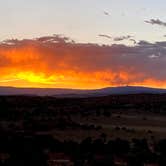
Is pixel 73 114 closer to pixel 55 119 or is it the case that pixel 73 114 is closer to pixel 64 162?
pixel 55 119

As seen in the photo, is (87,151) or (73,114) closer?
(87,151)

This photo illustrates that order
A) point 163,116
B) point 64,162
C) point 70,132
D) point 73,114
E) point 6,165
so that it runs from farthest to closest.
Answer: point 163,116, point 73,114, point 70,132, point 64,162, point 6,165

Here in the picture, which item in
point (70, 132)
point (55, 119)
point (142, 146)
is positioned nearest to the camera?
point (142, 146)

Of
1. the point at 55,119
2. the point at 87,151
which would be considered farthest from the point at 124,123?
the point at 87,151

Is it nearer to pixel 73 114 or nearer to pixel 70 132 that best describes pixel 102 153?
pixel 70 132

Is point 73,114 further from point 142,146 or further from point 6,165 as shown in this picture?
point 6,165

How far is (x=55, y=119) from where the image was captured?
7450cm

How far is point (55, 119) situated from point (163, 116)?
916 inches

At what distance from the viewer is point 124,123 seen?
78.8m

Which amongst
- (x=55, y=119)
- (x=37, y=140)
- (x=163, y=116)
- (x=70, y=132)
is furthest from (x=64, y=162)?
(x=163, y=116)

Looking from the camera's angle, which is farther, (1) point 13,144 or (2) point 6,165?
(1) point 13,144

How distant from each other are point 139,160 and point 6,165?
8.69 meters

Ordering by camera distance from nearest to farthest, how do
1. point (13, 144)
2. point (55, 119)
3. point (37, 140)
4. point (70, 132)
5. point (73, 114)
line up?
point (13, 144) → point (37, 140) → point (70, 132) → point (55, 119) → point (73, 114)

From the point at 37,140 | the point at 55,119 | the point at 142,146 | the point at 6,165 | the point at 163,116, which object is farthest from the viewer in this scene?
the point at 163,116
